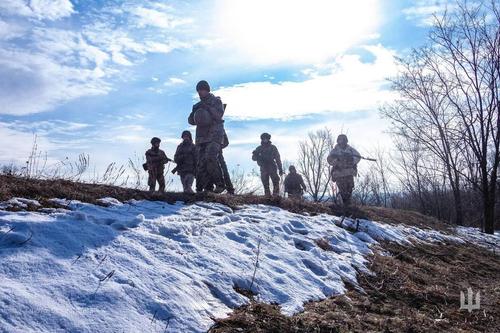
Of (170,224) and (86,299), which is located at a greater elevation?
(170,224)

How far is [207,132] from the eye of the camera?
7.49 m

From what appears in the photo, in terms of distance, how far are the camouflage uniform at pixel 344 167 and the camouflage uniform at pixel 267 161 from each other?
1667mm

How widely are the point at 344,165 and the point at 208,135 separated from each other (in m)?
3.99

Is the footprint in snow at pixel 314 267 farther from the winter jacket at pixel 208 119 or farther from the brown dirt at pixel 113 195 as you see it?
the winter jacket at pixel 208 119

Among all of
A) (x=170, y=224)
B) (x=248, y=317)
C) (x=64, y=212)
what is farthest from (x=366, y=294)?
(x=64, y=212)

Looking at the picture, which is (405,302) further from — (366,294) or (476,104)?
(476,104)

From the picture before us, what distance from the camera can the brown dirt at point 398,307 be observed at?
3.29m

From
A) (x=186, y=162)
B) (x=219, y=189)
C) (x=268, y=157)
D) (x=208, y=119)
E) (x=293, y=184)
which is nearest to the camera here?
(x=208, y=119)

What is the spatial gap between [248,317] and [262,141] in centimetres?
842

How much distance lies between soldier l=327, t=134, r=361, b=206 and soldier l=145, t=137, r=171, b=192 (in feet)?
13.7

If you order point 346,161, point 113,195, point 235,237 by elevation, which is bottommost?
point 235,237

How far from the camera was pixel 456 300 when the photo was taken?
15.7 feet

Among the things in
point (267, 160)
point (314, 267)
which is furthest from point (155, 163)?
point (314, 267)

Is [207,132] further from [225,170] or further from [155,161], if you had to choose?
[155,161]
